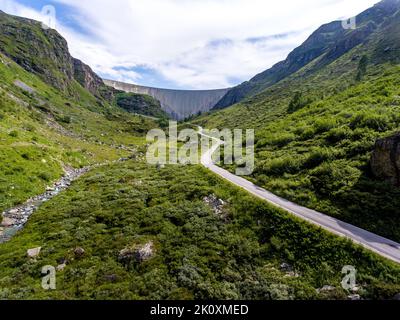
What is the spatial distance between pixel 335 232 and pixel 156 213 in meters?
16.9

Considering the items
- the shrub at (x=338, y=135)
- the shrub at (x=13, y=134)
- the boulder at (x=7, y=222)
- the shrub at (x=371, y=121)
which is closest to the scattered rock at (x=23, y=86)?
the shrub at (x=13, y=134)

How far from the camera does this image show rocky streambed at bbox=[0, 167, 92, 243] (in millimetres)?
25986

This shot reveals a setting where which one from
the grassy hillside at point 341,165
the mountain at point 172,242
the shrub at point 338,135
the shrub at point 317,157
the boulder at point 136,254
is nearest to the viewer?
the mountain at point 172,242

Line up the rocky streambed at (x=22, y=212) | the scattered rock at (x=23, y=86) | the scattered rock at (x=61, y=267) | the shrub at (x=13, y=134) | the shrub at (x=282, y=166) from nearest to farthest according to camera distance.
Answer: the scattered rock at (x=61, y=267)
the rocky streambed at (x=22, y=212)
the shrub at (x=282, y=166)
the shrub at (x=13, y=134)
the scattered rock at (x=23, y=86)

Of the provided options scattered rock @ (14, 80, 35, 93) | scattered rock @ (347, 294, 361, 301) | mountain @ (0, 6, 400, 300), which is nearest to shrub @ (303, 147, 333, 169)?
mountain @ (0, 6, 400, 300)

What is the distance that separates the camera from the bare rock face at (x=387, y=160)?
25125 millimetres

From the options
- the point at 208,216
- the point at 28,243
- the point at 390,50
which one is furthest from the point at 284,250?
the point at 390,50

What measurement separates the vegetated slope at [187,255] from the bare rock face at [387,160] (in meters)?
11.4

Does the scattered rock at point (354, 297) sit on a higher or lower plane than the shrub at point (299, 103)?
lower

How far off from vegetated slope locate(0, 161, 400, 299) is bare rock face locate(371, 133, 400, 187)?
1141cm

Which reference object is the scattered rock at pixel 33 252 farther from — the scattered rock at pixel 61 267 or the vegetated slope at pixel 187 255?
the scattered rock at pixel 61 267

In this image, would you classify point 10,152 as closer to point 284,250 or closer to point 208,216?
point 208,216

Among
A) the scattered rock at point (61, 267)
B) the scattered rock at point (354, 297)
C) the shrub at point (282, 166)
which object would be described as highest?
the shrub at point (282, 166)

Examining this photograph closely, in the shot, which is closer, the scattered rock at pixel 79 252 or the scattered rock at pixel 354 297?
the scattered rock at pixel 354 297
